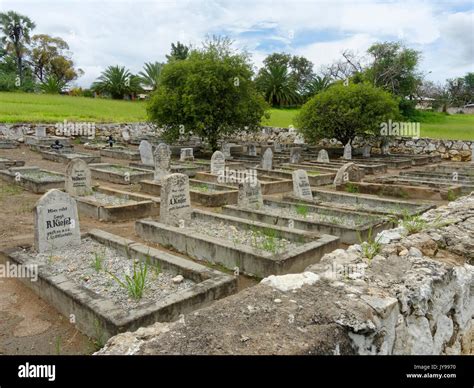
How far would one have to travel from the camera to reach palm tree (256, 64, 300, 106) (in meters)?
41.8

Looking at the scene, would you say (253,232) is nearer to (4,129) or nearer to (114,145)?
(114,145)

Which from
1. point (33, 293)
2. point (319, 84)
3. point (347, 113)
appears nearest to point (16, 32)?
point (319, 84)

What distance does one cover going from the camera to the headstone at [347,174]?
41.2 ft

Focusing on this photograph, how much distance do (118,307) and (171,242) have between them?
2.73 m

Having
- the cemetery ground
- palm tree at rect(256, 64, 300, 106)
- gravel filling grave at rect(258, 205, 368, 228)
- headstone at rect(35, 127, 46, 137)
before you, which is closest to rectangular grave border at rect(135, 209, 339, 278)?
the cemetery ground

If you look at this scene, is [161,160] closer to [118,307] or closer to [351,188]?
[351,188]

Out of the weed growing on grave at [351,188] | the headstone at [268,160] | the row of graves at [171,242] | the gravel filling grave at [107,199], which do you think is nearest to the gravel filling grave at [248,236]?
the row of graves at [171,242]

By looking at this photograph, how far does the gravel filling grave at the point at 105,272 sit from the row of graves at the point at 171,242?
13 mm

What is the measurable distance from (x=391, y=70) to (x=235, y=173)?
77.9ft

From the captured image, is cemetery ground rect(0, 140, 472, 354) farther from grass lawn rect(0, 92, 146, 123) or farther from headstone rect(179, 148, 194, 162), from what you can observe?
grass lawn rect(0, 92, 146, 123)

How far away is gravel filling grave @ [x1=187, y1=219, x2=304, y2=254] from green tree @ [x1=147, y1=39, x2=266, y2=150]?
11818 millimetres

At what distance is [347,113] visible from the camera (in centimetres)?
2064

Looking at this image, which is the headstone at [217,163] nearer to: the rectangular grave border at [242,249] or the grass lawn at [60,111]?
the rectangular grave border at [242,249]

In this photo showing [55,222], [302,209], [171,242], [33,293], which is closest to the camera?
Result: [33,293]
